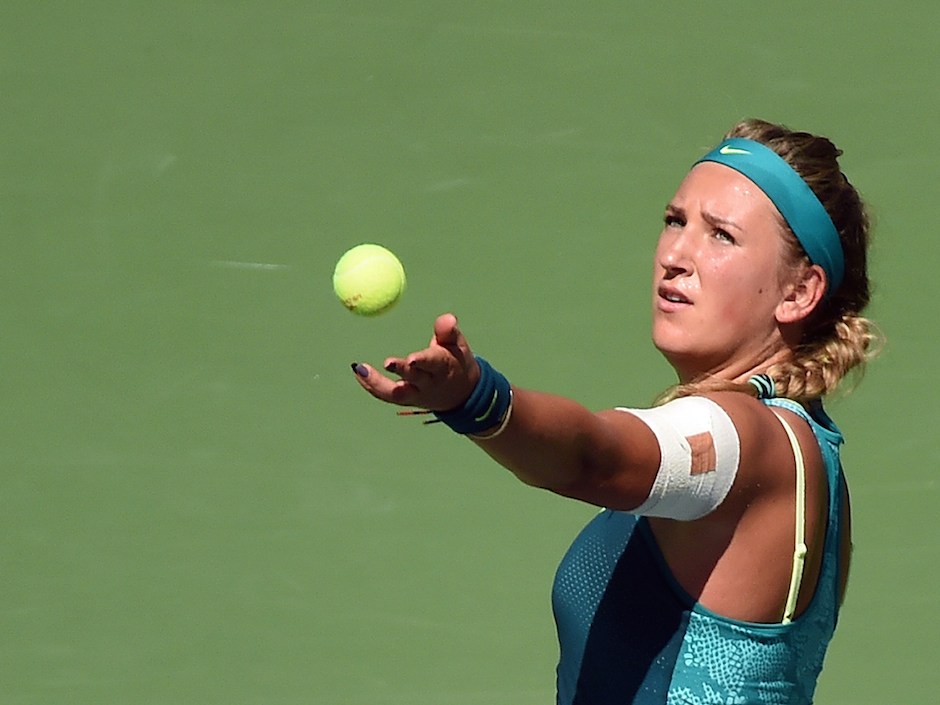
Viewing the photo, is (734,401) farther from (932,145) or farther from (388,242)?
(932,145)

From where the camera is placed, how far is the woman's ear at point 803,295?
2240 mm

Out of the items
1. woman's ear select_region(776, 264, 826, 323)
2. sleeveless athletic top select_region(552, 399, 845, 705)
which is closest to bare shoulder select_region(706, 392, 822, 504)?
sleeveless athletic top select_region(552, 399, 845, 705)

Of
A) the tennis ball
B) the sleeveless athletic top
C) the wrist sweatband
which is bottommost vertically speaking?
the sleeveless athletic top

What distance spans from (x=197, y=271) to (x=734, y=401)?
2.49m

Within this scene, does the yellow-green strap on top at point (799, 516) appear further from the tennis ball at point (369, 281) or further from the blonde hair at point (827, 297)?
the tennis ball at point (369, 281)

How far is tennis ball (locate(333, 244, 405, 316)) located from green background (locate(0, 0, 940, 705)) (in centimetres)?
196

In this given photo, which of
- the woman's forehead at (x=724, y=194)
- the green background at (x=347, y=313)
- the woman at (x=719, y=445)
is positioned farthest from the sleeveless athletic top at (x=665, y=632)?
→ the green background at (x=347, y=313)

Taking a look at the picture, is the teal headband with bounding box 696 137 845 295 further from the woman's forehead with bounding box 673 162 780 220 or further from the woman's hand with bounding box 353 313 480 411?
the woman's hand with bounding box 353 313 480 411

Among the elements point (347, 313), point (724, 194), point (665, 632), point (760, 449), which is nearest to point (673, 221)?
point (724, 194)

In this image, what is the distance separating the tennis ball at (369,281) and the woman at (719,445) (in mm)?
365

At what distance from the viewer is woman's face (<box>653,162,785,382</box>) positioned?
2199 mm

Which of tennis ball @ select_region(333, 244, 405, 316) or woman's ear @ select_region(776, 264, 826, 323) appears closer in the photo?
tennis ball @ select_region(333, 244, 405, 316)

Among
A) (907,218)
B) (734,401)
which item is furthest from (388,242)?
(734,401)

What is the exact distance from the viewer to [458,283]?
4.27 metres
